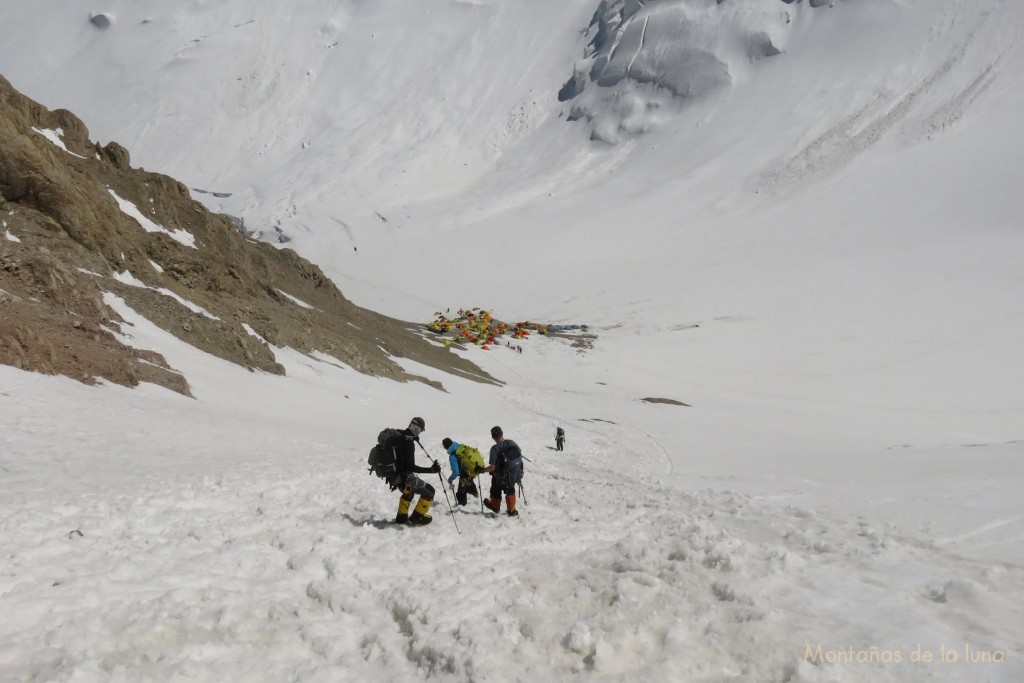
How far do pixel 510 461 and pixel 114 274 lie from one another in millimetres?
28461

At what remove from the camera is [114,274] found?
3134 centimetres

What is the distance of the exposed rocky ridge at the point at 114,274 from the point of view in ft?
66.0

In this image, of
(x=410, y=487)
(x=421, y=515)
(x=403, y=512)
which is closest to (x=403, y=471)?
(x=410, y=487)

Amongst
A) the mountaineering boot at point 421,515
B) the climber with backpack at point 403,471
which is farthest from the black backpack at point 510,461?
the mountaineering boot at point 421,515

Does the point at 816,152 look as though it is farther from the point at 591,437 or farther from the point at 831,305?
the point at 591,437

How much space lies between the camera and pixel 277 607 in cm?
623

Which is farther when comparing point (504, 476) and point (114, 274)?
point (114, 274)

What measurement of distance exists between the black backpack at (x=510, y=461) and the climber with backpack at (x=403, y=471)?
1.75 m

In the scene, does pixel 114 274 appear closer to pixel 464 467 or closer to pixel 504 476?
pixel 464 467

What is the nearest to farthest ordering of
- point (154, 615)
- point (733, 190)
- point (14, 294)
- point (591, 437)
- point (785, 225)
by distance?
point (154, 615)
point (14, 294)
point (591, 437)
point (785, 225)
point (733, 190)

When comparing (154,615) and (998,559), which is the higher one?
(998,559)

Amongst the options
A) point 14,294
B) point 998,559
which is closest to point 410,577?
point 998,559

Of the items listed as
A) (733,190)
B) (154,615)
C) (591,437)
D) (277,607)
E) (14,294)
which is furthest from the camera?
(733,190)

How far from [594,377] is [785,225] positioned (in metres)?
116
